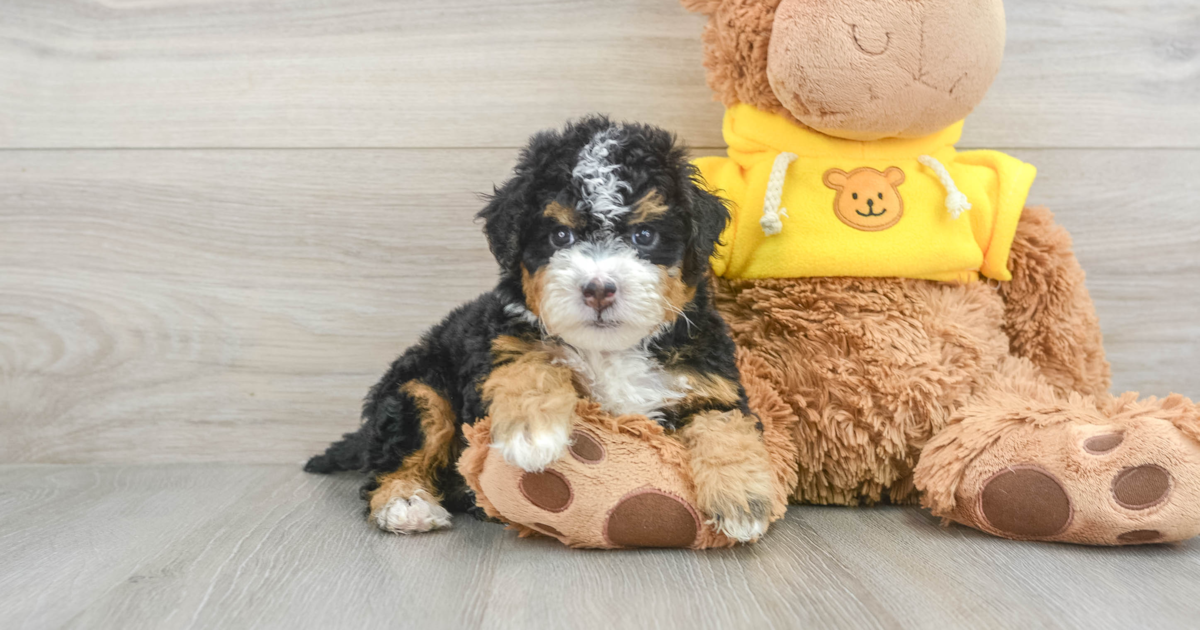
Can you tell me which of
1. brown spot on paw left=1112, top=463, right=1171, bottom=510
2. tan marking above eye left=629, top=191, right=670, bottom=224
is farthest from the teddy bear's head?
brown spot on paw left=1112, top=463, right=1171, bottom=510

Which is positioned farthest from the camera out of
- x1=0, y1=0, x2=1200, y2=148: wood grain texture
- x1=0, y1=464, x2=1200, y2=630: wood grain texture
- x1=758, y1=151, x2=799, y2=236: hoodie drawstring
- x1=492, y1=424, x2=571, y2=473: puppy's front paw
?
x1=0, y1=0, x2=1200, y2=148: wood grain texture

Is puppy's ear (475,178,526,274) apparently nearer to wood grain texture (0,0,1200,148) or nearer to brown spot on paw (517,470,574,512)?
brown spot on paw (517,470,574,512)

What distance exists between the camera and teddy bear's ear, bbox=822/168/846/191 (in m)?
1.71

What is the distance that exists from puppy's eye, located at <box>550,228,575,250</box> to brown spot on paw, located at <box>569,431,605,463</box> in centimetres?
33

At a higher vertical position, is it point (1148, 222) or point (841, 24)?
point (841, 24)

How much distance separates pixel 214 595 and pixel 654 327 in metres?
0.84

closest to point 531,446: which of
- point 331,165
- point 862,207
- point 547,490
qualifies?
point 547,490

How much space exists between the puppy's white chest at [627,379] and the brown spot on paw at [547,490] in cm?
18

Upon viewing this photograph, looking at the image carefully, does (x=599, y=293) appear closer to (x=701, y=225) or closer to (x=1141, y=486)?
(x=701, y=225)

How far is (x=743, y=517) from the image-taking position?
1354mm

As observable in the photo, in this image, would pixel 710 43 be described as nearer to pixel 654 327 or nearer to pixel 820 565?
pixel 654 327

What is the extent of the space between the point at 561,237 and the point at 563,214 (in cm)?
4

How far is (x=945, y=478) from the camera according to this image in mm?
1533

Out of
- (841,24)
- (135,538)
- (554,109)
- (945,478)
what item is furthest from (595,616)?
(554,109)
